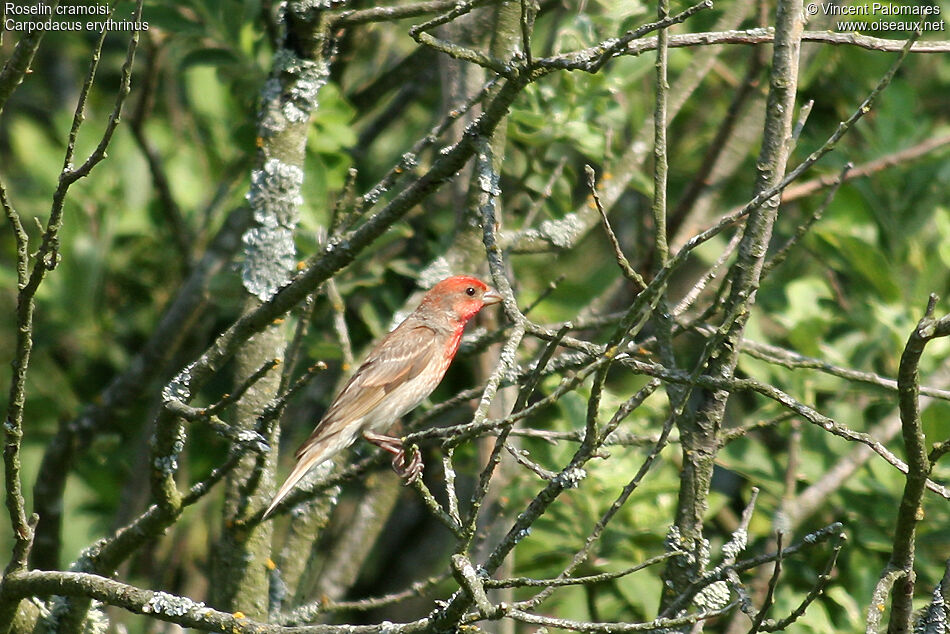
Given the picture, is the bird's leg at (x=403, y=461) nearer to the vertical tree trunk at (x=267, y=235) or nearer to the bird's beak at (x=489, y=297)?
the vertical tree trunk at (x=267, y=235)

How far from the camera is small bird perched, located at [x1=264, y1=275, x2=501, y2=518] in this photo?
5.28 meters

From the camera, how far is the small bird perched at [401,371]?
528 cm

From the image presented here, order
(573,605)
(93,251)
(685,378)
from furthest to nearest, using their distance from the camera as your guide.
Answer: (93,251) → (573,605) → (685,378)

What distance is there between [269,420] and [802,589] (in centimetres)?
323

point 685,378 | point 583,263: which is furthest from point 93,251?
point 685,378

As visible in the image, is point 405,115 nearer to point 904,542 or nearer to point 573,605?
point 573,605

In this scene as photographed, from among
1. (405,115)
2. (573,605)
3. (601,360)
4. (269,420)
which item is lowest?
(573,605)

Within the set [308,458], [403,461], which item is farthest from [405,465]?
[308,458]

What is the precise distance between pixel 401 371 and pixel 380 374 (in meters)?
0.13

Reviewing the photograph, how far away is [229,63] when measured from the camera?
20.5 feet

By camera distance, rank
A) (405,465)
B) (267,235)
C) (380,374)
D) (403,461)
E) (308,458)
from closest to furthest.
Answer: (267,235) < (403,461) < (405,465) < (308,458) < (380,374)

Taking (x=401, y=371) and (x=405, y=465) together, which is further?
(x=401, y=371)

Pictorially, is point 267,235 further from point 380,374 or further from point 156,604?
point 156,604

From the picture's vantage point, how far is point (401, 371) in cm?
568
